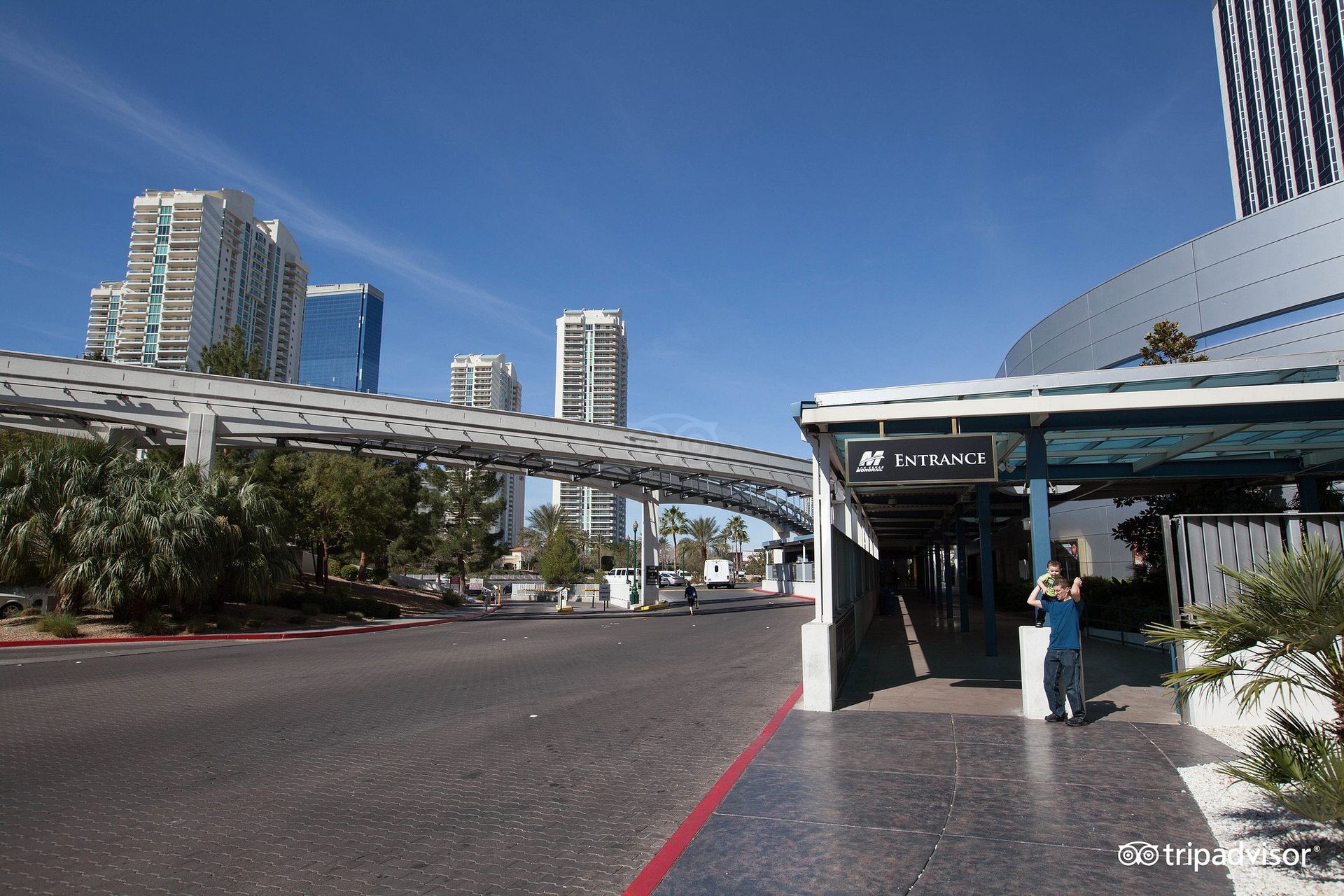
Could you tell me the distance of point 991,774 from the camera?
6828 mm

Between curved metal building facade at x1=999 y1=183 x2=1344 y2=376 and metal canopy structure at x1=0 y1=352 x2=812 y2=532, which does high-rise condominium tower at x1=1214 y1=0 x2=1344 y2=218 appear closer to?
curved metal building facade at x1=999 y1=183 x2=1344 y2=376

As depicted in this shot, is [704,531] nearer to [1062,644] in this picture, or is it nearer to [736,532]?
[736,532]

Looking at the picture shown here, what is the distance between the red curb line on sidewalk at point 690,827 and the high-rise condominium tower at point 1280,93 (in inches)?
3395

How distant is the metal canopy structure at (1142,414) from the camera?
9.48m

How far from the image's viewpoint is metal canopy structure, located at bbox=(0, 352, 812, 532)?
84.2 ft

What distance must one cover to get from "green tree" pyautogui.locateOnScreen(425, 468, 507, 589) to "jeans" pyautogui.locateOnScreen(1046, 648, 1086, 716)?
49.9 m

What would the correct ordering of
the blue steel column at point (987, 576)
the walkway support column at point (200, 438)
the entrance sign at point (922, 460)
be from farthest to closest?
the walkway support column at point (200, 438), the blue steel column at point (987, 576), the entrance sign at point (922, 460)

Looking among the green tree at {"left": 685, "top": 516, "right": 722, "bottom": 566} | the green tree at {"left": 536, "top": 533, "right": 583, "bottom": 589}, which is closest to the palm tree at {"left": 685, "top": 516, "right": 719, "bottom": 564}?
the green tree at {"left": 685, "top": 516, "right": 722, "bottom": 566}

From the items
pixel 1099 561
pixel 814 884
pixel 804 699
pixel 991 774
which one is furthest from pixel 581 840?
pixel 1099 561

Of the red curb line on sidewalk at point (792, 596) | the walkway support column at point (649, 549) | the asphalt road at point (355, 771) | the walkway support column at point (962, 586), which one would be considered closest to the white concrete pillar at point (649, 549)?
the walkway support column at point (649, 549)

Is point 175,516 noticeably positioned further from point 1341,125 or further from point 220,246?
point 220,246

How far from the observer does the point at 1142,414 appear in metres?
10.1

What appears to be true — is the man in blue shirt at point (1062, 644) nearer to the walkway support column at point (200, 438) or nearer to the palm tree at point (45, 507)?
the palm tree at point (45, 507)

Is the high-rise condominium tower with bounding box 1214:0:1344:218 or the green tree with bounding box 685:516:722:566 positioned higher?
the high-rise condominium tower with bounding box 1214:0:1344:218
